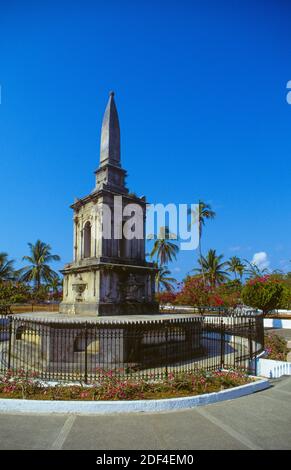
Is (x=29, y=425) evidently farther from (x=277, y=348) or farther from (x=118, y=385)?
(x=277, y=348)

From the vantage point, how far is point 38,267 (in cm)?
4947

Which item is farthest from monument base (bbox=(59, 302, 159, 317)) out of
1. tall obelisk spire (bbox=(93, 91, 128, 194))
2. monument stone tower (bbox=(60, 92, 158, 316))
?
tall obelisk spire (bbox=(93, 91, 128, 194))

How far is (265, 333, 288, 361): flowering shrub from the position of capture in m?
12.3

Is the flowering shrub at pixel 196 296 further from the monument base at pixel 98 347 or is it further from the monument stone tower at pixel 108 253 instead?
the monument base at pixel 98 347

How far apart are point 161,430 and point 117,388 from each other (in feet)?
6.31

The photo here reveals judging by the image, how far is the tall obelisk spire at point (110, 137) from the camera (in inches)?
687

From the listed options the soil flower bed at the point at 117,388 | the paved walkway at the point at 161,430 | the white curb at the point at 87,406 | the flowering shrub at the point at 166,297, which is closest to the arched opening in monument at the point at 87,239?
the soil flower bed at the point at 117,388

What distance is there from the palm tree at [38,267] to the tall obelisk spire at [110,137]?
1442 inches

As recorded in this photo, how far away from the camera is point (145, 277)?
16203mm

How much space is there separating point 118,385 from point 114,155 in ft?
44.0

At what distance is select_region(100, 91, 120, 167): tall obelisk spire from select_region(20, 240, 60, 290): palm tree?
36624 mm
